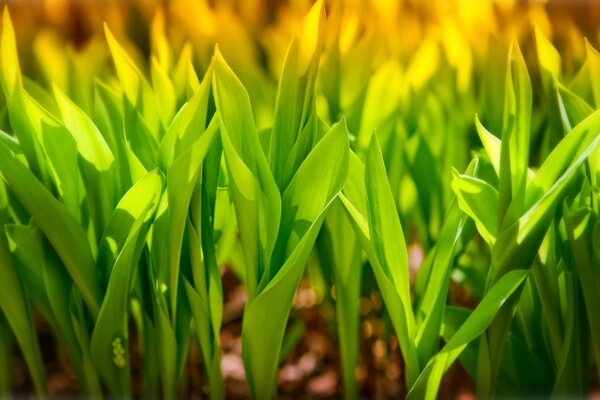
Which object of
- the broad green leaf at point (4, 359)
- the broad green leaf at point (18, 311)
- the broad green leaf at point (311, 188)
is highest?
the broad green leaf at point (311, 188)

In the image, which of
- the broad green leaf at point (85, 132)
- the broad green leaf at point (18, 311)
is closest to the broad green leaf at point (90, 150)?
the broad green leaf at point (85, 132)

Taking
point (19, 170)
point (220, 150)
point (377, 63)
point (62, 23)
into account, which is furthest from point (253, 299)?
point (62, 23)

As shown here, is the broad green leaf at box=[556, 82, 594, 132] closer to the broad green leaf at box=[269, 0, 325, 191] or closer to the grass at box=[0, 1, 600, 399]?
the grass at box=[0, 1, 600, 399]

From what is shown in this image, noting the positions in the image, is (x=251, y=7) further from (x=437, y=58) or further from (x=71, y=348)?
(x=71, y=348)

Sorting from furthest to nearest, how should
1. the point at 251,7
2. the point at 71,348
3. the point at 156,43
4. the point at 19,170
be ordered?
the point at 251,7, the point at 156,43, the point at 71,348, the point at 19,170

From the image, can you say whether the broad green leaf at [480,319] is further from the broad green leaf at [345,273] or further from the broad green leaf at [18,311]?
the broad green leaf at [18,311]

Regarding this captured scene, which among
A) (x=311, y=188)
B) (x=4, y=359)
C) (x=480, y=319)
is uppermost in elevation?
(x=311, y=188)

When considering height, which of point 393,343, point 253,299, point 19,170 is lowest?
point 393,343

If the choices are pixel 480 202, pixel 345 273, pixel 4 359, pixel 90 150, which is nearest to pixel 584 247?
pixel 480 202

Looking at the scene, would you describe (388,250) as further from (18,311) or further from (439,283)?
(18,311)
